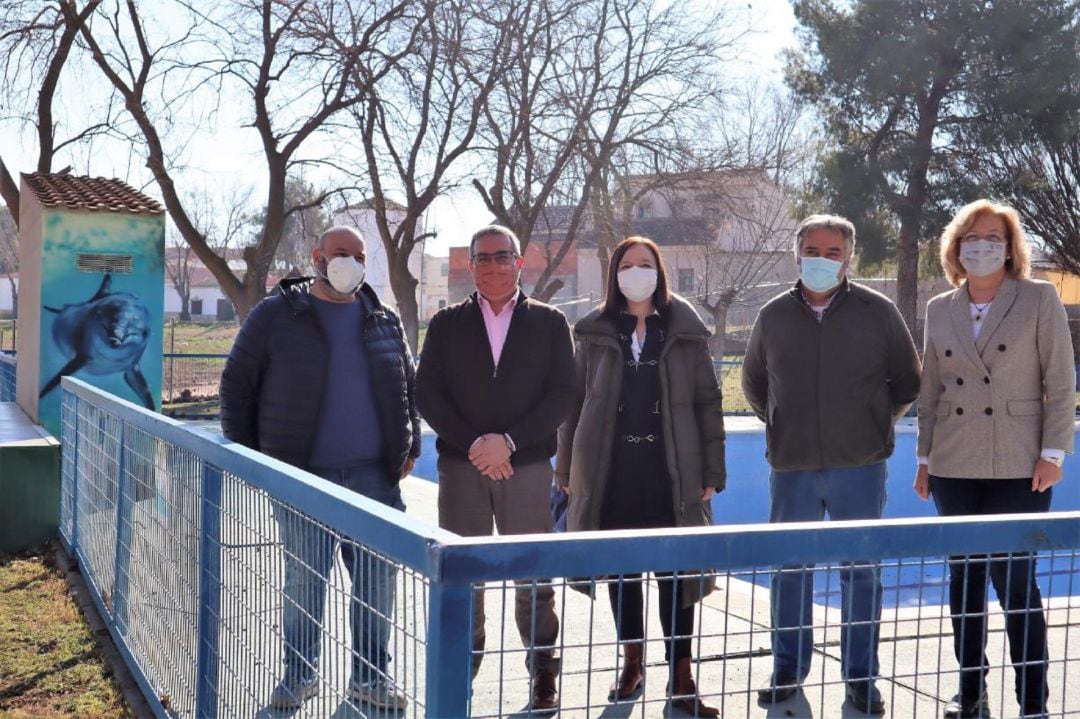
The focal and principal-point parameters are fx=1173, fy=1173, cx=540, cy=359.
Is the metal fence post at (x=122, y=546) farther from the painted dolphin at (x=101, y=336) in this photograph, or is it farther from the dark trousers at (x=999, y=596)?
the painted dolphin at (x=101, y=336)

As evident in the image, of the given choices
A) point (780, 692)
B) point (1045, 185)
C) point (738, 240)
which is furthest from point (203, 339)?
point (780, 692)

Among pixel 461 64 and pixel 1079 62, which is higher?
pixel 1079 62

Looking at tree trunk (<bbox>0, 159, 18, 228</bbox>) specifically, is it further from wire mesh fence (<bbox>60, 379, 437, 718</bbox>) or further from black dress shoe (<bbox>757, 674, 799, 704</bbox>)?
black dress shoe (<bbox>757, 674, 799, 704</bbox>)

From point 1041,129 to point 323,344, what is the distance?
27863 mm

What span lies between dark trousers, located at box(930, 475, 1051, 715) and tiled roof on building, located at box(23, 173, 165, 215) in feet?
27.4

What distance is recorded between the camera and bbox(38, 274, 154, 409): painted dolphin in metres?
10.5

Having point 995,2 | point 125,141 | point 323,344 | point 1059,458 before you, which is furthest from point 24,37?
point 995,2

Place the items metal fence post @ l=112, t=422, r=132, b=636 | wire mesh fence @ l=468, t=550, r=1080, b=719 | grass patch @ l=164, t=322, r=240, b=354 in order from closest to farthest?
wire mesh fence @ l=468, t=550, r=1080, b=719, metal fence post @ l=112, t=422, r=132, b=636, grass patch @ l=164, t=322, r=240, b=354

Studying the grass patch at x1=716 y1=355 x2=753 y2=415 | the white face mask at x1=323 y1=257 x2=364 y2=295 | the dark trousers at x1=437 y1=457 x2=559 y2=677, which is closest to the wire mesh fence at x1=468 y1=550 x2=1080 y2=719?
the dark trousers at x1=437 y1=457 x2=559 y2=677

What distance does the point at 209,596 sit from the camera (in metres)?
3.62

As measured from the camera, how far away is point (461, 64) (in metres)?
20.1

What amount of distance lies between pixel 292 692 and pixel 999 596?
1841 millimetres

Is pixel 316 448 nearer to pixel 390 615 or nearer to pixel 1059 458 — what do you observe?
pixel 390 615

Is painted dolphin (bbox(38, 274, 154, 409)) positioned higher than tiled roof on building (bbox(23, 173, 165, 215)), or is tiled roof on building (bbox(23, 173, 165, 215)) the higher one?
tiled roof on building (bbox(23, 173, 165, 215))
